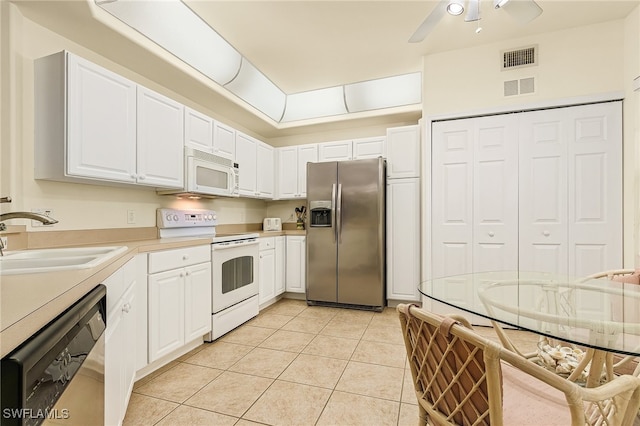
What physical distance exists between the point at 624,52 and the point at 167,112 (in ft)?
13.7

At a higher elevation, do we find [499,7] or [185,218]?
[499,7]

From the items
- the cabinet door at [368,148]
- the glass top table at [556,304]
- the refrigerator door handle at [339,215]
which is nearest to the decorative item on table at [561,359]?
the glass top table at [556,304]

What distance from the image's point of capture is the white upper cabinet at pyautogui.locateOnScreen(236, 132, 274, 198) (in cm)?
376

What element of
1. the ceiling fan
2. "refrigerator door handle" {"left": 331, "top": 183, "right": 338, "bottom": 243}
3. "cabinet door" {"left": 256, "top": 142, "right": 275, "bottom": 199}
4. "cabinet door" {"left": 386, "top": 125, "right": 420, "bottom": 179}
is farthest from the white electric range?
the ceiling fan

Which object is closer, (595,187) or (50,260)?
(50,260)

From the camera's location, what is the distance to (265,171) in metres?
4.29

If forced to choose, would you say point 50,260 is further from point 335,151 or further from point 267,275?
point 335,151

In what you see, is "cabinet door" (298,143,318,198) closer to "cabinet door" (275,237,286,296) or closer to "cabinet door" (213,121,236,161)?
"cabinet door" (275,237,286,296)

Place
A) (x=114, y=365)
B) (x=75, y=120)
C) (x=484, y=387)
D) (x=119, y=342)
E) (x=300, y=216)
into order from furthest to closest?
(x=300, y=216) < (x=75, y=120) < (x=119, y=342) < (x=114, y=365) < (x=484, y=387)

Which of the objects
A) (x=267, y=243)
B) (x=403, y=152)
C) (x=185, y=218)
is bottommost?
(x=267, y=243)

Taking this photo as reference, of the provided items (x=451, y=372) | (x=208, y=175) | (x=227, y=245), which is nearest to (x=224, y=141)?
(x=208, y=175)

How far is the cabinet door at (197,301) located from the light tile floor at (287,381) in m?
0.21

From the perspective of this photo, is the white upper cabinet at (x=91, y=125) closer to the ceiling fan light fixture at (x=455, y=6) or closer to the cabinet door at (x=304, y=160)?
the cabinet door at (x=304, y=160)

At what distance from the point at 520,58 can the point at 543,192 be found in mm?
1383
